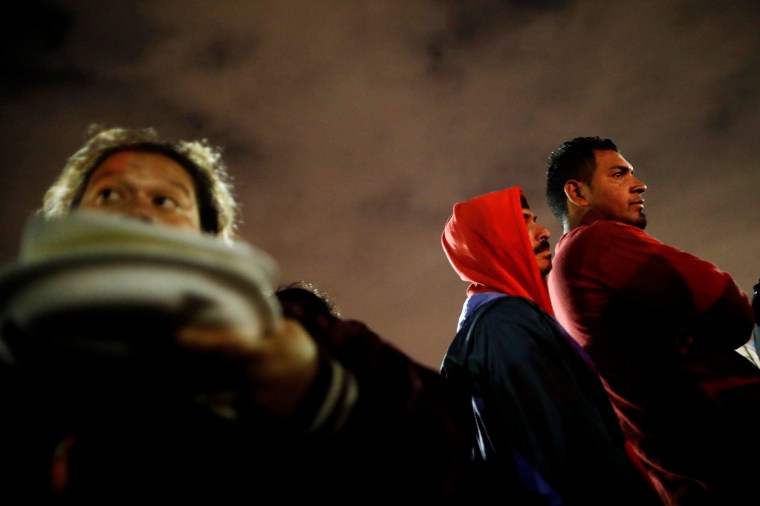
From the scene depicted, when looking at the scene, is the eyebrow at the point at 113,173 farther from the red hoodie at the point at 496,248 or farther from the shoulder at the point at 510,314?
the red hoodie at the point at 496,248

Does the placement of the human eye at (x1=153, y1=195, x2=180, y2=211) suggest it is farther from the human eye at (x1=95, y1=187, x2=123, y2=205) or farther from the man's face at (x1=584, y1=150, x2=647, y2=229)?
the man's face at (x1=584, y1=150, x2=647, y2=229)

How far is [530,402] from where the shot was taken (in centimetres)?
195

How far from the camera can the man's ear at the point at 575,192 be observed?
395cm

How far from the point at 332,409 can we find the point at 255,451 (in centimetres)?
35

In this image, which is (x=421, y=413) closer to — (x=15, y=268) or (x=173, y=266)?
(x=173, y=266)

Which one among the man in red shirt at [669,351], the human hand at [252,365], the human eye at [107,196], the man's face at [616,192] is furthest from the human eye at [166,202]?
the man's face at [616,192]

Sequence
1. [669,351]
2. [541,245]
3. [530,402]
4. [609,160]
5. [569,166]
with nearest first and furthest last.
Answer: [530,402]
[669,351]
[541,245]
[609,160]
[569,166]

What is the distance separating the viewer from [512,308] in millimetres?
2346

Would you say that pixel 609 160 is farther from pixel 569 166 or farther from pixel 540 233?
pixel 540 233

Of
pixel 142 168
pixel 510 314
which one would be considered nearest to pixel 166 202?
pixel 142 168

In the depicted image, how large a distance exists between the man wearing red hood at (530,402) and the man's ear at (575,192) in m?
1.44

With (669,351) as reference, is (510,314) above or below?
above

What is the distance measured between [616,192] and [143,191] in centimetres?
393

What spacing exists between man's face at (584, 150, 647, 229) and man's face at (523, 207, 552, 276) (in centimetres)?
88
